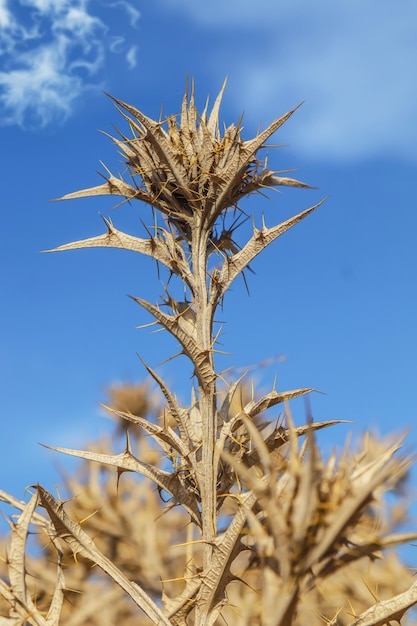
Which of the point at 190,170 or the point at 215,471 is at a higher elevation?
the point at 190,170

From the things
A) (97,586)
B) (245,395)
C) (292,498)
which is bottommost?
(292,498)

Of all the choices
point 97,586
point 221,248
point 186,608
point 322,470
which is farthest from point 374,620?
point 97,586

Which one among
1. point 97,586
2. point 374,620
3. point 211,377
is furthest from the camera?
point 97,586

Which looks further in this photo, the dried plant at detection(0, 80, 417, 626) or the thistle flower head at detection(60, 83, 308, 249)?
the thistle flower head at detection(60, 83, 308, 249)

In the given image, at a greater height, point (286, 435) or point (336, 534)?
point (286, 435)

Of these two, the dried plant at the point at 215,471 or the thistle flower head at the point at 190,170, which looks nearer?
the dried plant at the point at 215,471

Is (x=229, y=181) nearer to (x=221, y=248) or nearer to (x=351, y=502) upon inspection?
(x=221, y=248)

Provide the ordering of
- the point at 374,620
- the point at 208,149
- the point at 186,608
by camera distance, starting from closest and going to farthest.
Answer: the point at 374,620 → the point at 186,608 → the point at 208,149

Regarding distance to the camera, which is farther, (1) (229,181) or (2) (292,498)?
(1) (229,181)

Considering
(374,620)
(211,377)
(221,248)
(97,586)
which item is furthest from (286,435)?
(97,586)
